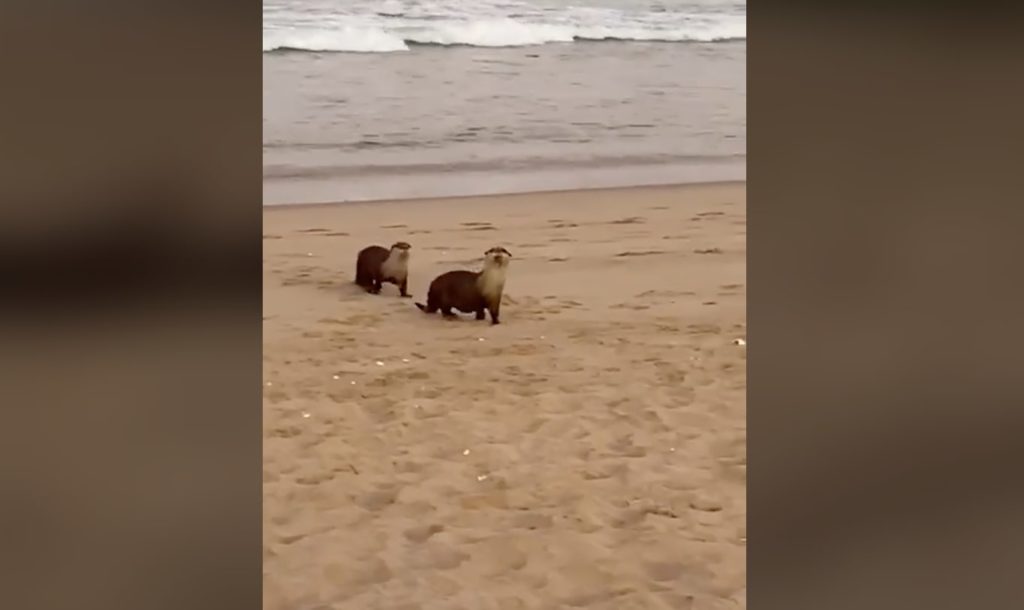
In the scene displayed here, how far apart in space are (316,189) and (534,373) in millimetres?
153

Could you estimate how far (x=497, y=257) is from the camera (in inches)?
22.3

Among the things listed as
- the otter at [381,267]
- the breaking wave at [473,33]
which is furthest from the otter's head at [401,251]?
the breaking wave at [473,33]

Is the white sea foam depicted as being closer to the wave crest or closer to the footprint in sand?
the wave crest

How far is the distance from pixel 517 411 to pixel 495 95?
0.17m

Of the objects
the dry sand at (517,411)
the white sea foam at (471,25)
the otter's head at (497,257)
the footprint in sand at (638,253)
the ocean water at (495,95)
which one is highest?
the white sea foam at (471,25)

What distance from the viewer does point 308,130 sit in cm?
56

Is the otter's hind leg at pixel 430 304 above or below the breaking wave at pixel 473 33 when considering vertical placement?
below

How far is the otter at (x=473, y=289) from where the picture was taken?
56cm

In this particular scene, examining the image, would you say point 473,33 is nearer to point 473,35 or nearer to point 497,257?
point 473,35

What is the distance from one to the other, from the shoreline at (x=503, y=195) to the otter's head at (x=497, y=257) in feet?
0.10

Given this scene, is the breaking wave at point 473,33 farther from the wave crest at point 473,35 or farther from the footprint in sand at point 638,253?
the footprint in sand at point 638,253

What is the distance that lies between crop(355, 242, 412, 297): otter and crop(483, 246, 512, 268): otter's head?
42 millimetres
